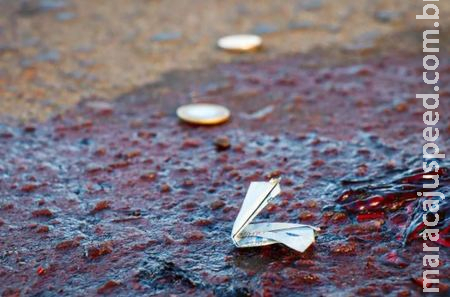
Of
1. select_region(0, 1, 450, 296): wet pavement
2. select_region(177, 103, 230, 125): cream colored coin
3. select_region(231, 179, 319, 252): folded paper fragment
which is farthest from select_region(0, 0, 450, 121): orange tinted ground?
select_region(231, 179, 319, 252): folded paper fragment

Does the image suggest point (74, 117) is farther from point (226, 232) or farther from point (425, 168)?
point (425, 168)

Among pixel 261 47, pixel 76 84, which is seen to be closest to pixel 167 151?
pixel 76 84

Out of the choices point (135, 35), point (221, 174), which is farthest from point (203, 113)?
point (135, 35)

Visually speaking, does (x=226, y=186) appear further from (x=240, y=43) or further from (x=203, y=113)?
(x=240, y=43)

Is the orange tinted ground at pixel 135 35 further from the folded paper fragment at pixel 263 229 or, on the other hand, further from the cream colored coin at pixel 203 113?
the folded paper fragment at pixel 263 229

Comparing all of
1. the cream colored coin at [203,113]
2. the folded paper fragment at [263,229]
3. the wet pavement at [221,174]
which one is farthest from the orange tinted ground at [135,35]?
the folded paper fragment at [263,229]
